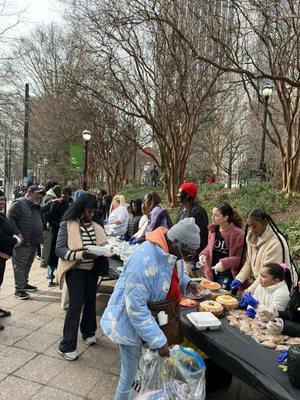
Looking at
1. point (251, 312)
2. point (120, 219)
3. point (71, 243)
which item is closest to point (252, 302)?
point (251, 312)

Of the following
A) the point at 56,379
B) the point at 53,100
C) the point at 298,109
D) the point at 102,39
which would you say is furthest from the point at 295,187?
the point at 53,100

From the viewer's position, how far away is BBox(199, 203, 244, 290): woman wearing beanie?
4512mm

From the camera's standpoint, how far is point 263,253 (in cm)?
391

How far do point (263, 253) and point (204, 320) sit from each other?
1.39 m

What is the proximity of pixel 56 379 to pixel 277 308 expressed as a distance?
6.84ft

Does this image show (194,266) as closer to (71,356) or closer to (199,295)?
(199,295)

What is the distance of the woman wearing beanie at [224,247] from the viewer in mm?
4512

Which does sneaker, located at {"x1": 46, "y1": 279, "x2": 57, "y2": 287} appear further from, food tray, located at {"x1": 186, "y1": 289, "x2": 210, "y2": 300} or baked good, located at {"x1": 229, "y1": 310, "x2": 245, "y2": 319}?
baked good, located at {"x1": 229, "y1": 310, "x2": 245, "y2": 319}

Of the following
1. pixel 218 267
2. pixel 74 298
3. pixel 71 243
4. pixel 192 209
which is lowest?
pixel 74 298

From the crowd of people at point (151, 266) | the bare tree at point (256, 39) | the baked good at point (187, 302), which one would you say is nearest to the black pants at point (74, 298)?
the crowd of people at point (151, 266)

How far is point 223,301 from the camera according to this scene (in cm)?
329

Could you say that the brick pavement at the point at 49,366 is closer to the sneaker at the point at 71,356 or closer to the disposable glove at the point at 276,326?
the sneaker at the point at 71,356

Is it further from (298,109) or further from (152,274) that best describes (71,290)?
(298,109)

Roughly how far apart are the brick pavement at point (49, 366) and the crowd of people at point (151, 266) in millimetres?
179
